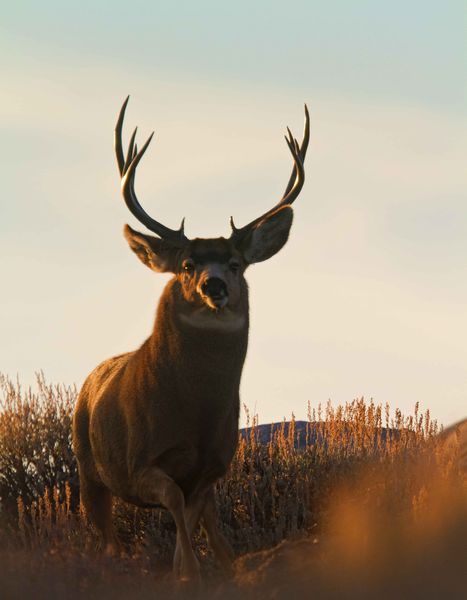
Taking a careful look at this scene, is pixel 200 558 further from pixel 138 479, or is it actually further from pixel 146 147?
pixel 146 147

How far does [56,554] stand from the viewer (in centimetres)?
781

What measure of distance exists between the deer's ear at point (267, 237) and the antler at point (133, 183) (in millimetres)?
502

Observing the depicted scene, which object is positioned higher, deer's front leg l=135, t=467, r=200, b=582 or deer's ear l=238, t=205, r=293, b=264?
deer's ear l=238, t=205, r=293, b=264

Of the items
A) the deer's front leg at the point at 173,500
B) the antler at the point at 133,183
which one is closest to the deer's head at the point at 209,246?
the antler at the point at 133,183

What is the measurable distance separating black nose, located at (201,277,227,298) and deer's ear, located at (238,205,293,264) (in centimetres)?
81

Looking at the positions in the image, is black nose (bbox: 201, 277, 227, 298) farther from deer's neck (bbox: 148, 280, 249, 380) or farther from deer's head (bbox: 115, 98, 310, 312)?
deer's neck (bbox: 148, 280, 249, 380)

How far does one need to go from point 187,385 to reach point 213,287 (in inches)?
32.2

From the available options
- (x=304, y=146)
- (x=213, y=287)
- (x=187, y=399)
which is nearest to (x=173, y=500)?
(x=187, y=399)

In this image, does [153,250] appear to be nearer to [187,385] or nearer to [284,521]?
[187,385]

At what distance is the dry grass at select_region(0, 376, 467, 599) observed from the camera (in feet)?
23.0

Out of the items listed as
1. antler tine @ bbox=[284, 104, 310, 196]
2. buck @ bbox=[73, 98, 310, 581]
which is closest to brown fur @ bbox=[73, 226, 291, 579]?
buck @ bbox=[73, 98, 310, 581]

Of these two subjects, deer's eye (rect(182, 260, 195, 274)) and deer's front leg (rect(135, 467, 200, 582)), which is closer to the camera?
deer's front leg (rect(135, 467, 200, 582))

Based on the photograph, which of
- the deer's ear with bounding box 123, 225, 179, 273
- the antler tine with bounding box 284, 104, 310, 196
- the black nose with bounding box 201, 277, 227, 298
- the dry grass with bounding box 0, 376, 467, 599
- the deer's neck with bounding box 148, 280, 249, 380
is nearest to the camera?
the dry grass with bounding box 0, 376, 467, 599

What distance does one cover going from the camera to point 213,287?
28.3 feet
